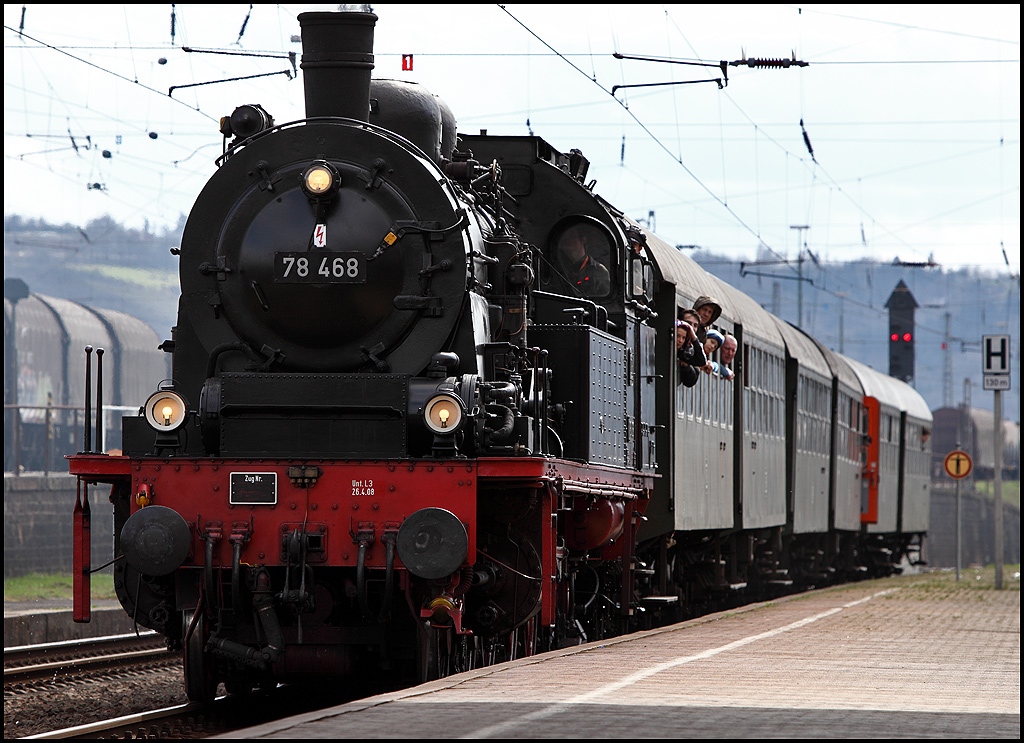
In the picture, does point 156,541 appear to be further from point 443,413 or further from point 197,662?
point 443,413

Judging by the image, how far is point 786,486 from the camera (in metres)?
21.4

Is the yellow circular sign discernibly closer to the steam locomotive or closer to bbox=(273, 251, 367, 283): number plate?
the steam locomotive

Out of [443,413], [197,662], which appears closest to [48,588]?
[197,662]

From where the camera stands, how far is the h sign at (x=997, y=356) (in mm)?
23547

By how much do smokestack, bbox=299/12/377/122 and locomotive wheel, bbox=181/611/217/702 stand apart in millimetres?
3542

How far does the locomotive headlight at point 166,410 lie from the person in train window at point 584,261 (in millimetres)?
3855

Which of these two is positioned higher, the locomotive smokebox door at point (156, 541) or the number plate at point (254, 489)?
the number plate at point (254, 489)

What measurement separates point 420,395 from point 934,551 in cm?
6912

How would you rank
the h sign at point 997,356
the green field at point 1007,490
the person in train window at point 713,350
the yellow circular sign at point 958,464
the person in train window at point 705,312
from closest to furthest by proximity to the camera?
the person in train window at point 705,312, the person in train window at point 713,350, the h sign at point 997,356, the yellow circular sign at point 958,464, the green field at point 1007,490

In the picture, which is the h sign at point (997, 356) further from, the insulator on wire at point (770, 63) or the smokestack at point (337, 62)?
the smokestack at point (337, 62)

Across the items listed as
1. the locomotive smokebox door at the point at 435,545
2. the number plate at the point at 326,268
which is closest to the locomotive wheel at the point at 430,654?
the locomotive smokebox door at the point at 435,545

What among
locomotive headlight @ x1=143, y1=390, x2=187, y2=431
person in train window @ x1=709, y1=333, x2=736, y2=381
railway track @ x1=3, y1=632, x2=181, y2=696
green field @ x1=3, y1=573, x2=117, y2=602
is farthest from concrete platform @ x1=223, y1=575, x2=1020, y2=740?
green field @ x1=3, y1=573, x2=117, y2=602

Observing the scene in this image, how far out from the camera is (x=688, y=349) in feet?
47.1

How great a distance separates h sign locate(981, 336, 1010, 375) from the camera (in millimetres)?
23547
